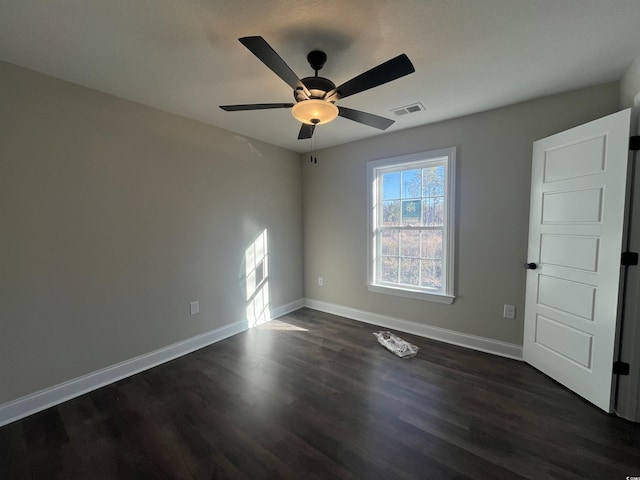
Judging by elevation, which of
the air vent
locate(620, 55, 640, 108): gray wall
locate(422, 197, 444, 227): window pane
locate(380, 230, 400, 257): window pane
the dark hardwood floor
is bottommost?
the dark hardwood floor

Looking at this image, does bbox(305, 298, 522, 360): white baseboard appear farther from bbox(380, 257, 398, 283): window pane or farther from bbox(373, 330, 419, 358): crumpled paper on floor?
bbox(380, 257, 398, 283): window pane

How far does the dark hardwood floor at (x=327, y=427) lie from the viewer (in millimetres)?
1447

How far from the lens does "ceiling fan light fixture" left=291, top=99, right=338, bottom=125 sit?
152 cm

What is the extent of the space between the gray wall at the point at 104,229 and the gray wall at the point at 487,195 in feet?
5.95

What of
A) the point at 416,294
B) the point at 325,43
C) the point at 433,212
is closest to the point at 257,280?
the point at 416,294

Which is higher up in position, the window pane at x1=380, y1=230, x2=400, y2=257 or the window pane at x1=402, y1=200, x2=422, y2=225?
the window pane at x1=402, y1=200, x2=422, y2=225

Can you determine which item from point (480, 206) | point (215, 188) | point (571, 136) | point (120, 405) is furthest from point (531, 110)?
point (120, 405)

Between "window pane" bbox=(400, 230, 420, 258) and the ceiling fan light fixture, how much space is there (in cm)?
202

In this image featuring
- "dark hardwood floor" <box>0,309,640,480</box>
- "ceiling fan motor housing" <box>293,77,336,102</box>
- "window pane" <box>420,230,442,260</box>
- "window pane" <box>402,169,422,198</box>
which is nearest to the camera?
"dark hardwood floor" <box>0,309,640,480</box>

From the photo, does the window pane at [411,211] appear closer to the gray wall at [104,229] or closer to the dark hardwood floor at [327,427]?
the dark hardwood floor at [327,427]

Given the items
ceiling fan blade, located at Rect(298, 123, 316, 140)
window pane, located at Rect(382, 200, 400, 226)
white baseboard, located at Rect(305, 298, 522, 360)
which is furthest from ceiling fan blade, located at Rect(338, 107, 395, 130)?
white baseboard, located at Rect(305, 298, 522, 360)

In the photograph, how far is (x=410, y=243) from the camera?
10.6ft

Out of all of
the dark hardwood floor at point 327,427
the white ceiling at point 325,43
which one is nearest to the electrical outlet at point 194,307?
the dark hardwood floor at point 327,427

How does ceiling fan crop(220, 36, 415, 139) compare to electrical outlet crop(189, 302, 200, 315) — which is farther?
electrical outlet crop(189, 302, 200, 315)
